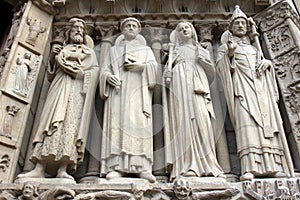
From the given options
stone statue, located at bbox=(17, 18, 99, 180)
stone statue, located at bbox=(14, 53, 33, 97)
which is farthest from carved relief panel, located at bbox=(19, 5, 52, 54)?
stone statue, located at bbox=(17, 18, 99, 180)

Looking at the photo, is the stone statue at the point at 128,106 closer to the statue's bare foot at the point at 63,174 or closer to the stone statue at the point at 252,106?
the statue's bare foot at the point at 63,174

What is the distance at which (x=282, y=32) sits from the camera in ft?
22.0

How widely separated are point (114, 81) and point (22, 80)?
131 centimetres

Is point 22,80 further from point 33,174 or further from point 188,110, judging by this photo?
point 188,110

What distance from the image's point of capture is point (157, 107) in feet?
19.7

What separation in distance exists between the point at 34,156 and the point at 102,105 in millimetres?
1366

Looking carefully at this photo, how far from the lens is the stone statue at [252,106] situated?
503 cm

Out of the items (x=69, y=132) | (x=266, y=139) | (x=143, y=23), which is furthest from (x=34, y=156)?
(x=143, y=23)

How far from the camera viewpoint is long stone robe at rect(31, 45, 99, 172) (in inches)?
202

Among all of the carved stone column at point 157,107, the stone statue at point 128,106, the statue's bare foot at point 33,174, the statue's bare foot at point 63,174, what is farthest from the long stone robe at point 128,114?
the statue's bare foot at point 33,174

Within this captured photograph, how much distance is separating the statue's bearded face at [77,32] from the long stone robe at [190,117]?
149cm

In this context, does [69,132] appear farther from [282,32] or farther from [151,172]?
[282,32]

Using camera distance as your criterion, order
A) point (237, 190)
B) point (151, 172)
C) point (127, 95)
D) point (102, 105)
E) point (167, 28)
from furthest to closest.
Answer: point (167, 28) → point (102, 105) → point (127, 95) → point (151, 172) → point (237, 190)

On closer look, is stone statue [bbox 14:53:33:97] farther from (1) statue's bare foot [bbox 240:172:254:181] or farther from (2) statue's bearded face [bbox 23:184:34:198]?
(1) statue's bare foot [bbox 240:172:254:181]
